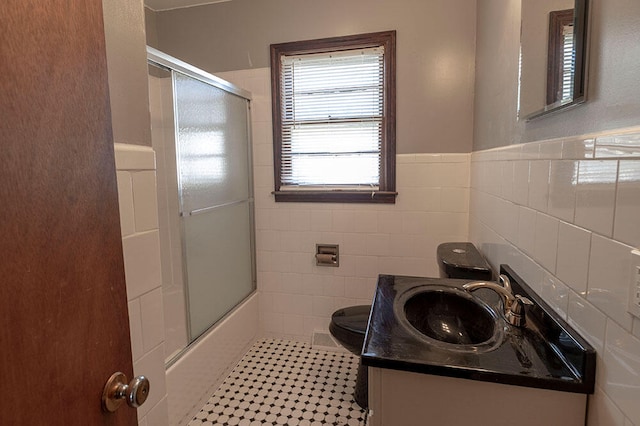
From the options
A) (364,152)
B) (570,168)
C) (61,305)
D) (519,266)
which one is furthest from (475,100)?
(61,305)

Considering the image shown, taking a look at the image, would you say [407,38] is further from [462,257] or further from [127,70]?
[127,70]

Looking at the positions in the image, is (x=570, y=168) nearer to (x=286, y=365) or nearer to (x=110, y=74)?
(x=110, y=74)

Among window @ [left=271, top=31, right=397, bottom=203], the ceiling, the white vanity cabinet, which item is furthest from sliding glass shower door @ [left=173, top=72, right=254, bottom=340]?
the white vanity cabinet

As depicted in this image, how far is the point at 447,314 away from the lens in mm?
1389

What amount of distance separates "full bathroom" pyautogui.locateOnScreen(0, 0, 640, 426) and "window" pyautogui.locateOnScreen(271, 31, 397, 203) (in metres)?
0.05

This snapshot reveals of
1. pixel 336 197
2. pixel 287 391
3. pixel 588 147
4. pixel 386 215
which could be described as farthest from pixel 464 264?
pixel 287 391

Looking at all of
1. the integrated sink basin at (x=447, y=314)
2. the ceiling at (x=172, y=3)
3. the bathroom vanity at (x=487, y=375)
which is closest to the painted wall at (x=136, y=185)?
the bathroom vanity at (x=487, y=375)

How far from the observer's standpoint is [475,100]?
2.15 meters

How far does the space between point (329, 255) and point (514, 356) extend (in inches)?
64.3

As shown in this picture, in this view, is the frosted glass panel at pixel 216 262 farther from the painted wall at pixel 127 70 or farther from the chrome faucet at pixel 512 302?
the chrome faucet at pixel 512 302

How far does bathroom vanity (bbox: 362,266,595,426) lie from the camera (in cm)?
85

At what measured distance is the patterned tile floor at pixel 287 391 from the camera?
1.86 meters

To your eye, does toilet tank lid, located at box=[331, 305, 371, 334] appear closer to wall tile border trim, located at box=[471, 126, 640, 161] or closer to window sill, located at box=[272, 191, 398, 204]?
window sill, located at box=[272, 191, 398, 204]

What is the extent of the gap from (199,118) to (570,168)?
5.96 feet
